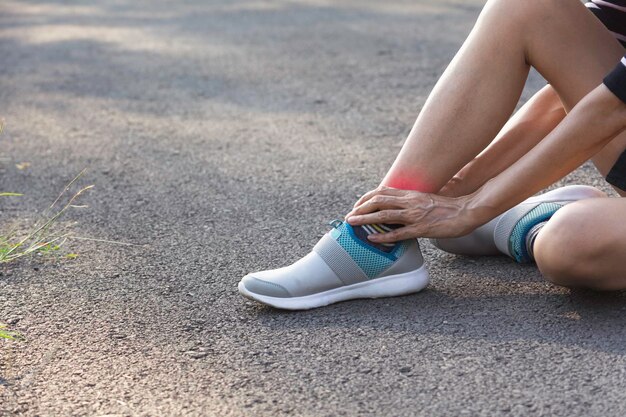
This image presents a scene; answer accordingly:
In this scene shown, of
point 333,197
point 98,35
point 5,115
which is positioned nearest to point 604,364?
point 333,197

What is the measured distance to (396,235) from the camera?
89.0 inches

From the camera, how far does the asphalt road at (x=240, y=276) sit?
189cm

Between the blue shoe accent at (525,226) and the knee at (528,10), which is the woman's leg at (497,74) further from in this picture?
the blue shoe accent at (525,226)

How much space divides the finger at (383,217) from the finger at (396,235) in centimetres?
2

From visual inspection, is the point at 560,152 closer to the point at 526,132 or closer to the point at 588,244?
the point at 588,244

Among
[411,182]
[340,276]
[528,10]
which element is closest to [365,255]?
[340,276]

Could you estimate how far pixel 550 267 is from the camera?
2.15 metres

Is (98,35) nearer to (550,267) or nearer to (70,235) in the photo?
(70,235)

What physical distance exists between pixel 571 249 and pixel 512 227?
367 mm

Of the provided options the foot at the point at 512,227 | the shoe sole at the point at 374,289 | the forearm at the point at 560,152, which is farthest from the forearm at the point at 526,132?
the shoe sole at the point at 374,289

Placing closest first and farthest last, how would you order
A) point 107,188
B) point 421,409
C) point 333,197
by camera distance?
point 421,409
point 333,197
point 107,188

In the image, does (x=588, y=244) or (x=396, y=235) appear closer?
(x=588, y=244)

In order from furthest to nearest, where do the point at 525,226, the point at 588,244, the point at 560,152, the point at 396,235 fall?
the point at 525,226
the point at 396,235
the point at 560,152
the point at 588,244

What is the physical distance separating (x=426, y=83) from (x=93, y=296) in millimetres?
2879
